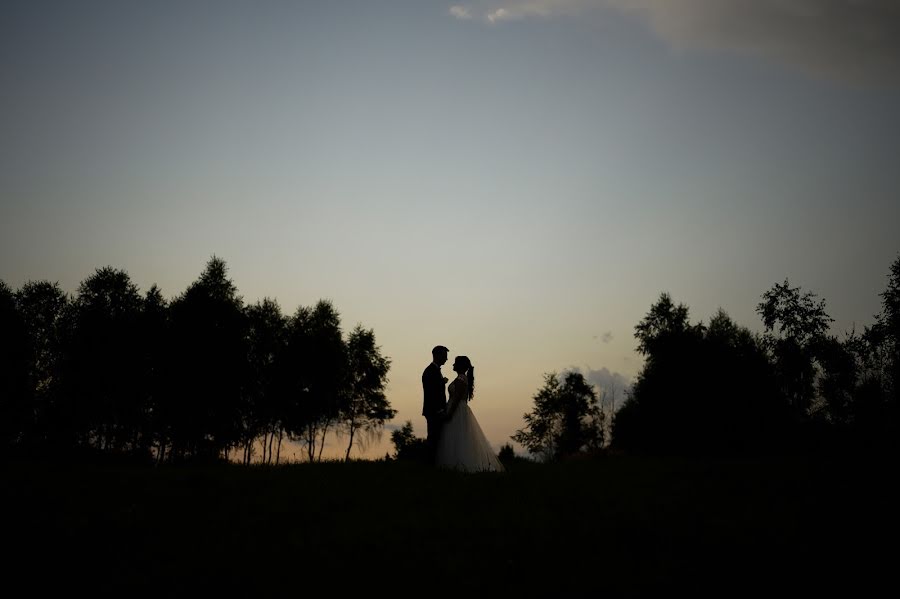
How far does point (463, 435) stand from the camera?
51.7 ft

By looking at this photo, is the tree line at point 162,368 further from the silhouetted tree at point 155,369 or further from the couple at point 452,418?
the couple at point 452,418

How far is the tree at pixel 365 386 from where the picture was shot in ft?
177

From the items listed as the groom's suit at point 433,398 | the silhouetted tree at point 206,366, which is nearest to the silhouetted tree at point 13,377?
the silhouetted tree at point 206,366

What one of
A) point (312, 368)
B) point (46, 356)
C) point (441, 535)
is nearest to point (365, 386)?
point (312, 368)

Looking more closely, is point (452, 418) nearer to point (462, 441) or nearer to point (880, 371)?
point (462, 441)

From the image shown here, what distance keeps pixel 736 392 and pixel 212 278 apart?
164ft

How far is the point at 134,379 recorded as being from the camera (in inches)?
1801

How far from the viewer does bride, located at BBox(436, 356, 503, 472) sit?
1554 centimetres

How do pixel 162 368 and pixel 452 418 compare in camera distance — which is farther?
pixel 162 368

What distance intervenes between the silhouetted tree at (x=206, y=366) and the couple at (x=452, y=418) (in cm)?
3270

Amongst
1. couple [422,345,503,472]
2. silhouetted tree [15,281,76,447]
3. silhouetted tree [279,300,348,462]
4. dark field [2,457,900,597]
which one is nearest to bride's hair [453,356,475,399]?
couple [422,345,503,472]

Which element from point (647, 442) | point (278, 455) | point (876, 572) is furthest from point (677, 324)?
point (876, 572)

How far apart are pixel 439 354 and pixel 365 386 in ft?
131

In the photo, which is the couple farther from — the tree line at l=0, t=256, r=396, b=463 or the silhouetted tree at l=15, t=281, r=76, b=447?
the silhouetted tree at l=15, t=281, r=76, b=447
